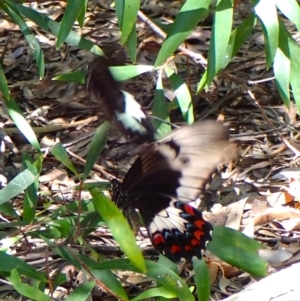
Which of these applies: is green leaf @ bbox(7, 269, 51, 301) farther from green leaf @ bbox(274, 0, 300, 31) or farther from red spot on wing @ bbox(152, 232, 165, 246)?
green leaf @ bbox(274, 0, 300, 31)

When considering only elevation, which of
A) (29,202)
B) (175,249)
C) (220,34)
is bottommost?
(175,249)

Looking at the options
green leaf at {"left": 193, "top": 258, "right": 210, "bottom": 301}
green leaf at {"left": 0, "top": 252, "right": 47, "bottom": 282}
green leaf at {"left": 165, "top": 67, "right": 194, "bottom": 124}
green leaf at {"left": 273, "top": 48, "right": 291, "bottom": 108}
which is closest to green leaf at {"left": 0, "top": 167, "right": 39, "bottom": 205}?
green leaf at {"left": 0, "top": 252, "right": 47, "bottom": 282}

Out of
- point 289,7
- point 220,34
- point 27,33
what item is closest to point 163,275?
point 220,34

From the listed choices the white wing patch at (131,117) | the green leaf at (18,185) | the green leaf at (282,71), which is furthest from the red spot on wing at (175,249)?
the green leaf at (282,71)

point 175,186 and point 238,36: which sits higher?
point 238,36

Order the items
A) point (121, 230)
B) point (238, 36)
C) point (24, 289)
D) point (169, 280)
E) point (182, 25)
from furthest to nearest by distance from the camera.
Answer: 1. point (238, 36)
2. point (182, 25)
3. point (169, 280)
4. point (24, 289)
5. point (121, 230)

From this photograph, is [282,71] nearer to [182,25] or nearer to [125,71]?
[182,25]

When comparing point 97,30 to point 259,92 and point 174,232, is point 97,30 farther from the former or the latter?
point 174,232
